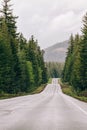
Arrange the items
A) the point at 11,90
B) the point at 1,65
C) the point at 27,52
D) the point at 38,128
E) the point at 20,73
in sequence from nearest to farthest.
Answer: the point at 38,128
the point at 1,65
the point at 11,90
the point at 20,73
the point at 27,52

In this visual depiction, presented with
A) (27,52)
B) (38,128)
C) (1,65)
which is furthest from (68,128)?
(27,52)

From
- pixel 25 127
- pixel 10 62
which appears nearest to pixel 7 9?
pixel 10 62

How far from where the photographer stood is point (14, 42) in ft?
236

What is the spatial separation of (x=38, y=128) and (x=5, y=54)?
53357 millimetres

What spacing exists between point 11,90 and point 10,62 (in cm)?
498

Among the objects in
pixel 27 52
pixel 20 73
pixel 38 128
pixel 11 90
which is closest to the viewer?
pixel 38 128

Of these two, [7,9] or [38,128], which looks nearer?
[38,128]

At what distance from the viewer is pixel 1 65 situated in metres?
64.8

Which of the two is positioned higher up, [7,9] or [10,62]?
[7,9]

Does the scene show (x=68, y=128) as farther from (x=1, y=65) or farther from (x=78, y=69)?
(x=78, y=69)

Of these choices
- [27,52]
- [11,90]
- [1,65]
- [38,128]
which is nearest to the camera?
[38,128]

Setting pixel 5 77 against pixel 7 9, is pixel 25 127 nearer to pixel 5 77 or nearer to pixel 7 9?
pixel 5 77

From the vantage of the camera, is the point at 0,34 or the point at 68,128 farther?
the point at 0,34

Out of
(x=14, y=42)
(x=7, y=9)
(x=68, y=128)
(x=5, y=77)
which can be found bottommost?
(x=68, y=128)
